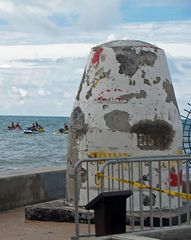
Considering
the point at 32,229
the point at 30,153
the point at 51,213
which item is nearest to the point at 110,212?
the point at 32,229

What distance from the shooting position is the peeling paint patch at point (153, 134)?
32.1 ft

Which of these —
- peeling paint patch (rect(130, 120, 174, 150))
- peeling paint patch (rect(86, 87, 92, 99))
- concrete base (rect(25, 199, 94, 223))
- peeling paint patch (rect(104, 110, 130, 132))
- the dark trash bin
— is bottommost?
concrete base (rect(25, 199, 94, 223))

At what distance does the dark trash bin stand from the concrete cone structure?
2.34m

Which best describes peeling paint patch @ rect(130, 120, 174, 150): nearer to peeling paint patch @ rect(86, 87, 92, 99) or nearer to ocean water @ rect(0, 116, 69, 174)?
peeling paint patch @ rect(86, 87, 92, 99)

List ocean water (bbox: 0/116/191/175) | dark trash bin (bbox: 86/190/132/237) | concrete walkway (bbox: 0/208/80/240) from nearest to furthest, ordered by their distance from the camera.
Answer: dark trash bin (bbox: 86/190/132/237) < concrete walkway (bbox: 0/208/80/240) < ocean water (bbox: 0/116/191/175)

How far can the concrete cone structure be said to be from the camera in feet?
32.1

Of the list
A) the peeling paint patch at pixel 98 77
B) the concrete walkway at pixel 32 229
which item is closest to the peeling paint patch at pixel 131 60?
the peeling paint patch at pixel 98 77

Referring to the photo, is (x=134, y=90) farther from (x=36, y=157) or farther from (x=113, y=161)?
(x=36, y=157)

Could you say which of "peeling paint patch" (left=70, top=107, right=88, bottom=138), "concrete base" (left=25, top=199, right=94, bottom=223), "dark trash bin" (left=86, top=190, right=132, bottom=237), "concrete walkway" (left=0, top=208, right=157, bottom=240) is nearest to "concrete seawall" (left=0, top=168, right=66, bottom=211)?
"concrete walkway" (left=0, top=208, right=157, bottom=240)

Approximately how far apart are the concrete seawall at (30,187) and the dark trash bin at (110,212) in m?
4.02

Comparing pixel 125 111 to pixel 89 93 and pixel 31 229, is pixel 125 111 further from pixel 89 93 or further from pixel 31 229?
pixel 31 229

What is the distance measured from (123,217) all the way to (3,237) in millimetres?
2292

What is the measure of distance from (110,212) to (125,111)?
2.91 m

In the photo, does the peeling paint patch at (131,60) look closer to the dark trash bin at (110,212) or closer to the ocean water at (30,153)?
the dark trash bin at (110,212)
